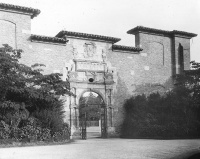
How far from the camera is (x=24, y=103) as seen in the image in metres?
14.3

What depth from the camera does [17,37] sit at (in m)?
16.9

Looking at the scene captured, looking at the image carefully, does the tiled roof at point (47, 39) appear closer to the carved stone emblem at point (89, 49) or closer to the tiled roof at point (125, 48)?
the carved stone emblem at point (89, 49)

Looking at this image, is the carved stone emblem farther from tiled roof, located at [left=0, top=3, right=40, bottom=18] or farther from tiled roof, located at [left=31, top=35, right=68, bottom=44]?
tiled roof, located at [left=0, top=3, right=40, bottom=18]

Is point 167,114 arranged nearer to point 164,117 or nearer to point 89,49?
point 164,117

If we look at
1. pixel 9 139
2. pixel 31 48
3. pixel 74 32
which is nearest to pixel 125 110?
pixel 74 32

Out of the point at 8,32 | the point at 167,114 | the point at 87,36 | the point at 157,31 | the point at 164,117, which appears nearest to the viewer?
the point at 8,32

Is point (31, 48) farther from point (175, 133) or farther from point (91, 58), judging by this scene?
point (175, 133)

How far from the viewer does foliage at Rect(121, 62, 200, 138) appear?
55.6ft

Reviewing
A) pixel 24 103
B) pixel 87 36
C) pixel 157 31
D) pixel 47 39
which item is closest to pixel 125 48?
pixel 87 36

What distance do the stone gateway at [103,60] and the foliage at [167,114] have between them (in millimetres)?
1188

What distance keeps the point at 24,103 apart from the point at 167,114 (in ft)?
27.9

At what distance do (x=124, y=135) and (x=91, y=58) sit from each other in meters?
5.39

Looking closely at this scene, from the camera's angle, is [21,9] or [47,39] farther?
[47,39]

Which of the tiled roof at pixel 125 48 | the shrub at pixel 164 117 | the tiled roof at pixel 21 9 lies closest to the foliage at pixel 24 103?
the tiled roof at pixel 21 9
